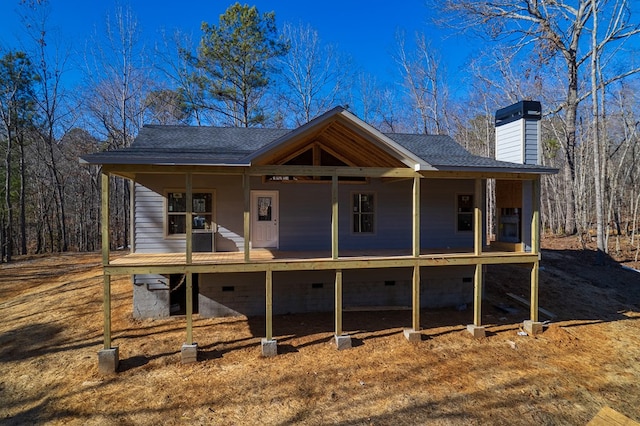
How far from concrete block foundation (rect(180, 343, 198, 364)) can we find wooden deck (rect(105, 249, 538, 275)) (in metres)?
1.49

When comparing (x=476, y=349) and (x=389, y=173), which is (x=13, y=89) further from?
(x=476, y=349)

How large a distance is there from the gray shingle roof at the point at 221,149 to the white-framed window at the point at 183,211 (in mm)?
1215

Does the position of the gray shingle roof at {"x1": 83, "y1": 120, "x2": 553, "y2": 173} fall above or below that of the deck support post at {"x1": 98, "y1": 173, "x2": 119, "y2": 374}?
above

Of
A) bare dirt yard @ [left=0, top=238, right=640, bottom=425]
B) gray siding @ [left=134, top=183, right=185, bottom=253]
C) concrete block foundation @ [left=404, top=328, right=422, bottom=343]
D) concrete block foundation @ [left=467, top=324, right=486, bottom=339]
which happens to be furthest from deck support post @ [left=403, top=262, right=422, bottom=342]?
gray siding @ [left=134, top=183, right=185, bottom=253]

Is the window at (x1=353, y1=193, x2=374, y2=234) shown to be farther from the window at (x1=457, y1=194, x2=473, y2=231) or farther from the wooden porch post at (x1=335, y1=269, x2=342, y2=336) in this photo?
the window at (x1=457, y1=194, x2=473, y2=231)

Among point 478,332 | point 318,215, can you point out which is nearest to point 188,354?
point 318,215

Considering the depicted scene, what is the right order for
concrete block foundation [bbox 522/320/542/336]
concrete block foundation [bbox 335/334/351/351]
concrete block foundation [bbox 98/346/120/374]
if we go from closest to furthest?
concrete block foundation [bbox 98/346/120/374]
concrete block foundation [bbox 335/334/351/351]
concrete block foundation [bbox 522/320/542/336]

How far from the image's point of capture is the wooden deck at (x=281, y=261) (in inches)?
275

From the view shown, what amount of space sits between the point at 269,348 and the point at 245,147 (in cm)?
528

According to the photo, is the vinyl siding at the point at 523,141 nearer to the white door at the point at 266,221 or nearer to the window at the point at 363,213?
the window at the point at 363,213

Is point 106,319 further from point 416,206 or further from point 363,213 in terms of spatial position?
point 416,206

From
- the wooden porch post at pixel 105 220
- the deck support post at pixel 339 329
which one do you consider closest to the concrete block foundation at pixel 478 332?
the deck support post at pixel 339 329

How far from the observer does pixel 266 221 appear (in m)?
9.55

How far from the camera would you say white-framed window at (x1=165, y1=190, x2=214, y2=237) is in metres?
9.07
